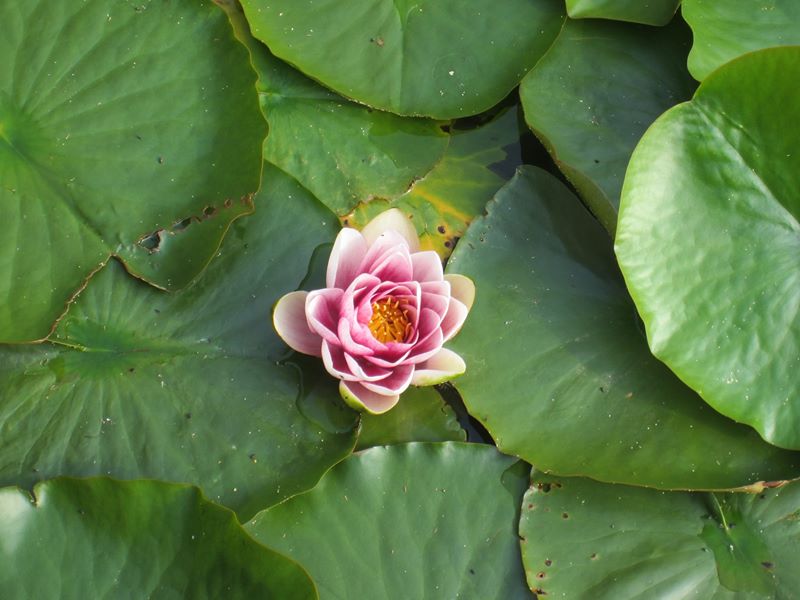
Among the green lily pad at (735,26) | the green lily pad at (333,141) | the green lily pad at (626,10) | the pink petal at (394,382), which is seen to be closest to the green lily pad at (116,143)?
the green lily pad at (333,141)

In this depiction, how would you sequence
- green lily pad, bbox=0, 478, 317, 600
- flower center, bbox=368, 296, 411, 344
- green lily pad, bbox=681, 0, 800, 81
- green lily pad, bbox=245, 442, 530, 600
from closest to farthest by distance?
green lily pad, bbox=0, 478, 317, 600 → green lily pad, bbox=245, 442, 530, 600 → flower center, bbox=368, 296, 411, 344 → green lily pad, bbox=681, 0, 800, 81

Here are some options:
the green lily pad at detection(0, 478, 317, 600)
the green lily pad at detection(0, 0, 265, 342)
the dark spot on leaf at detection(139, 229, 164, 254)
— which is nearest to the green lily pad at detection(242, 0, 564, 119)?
the green lily pad at detection(0, 0, 265, 342)

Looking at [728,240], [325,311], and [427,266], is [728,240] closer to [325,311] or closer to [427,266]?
[427,266]

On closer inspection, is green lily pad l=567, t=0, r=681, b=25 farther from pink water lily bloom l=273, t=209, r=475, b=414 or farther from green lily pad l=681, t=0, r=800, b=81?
pink water lily bloom l=273, t=209, r=475, b=414

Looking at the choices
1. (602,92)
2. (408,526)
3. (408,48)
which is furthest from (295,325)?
(602,92)

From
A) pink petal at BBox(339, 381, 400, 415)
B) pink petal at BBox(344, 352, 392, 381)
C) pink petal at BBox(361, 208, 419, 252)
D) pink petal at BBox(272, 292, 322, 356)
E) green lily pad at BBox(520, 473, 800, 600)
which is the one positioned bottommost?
green lily pad at BBox(520, 473, 800, 600)

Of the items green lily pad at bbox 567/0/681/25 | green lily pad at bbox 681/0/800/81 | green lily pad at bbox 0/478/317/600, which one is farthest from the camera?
green lily pad at bbox 567/0/681/25

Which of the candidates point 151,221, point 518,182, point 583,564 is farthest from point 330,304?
point 583,564

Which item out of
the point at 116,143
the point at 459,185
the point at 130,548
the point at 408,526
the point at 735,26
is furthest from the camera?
the point at 459,185
